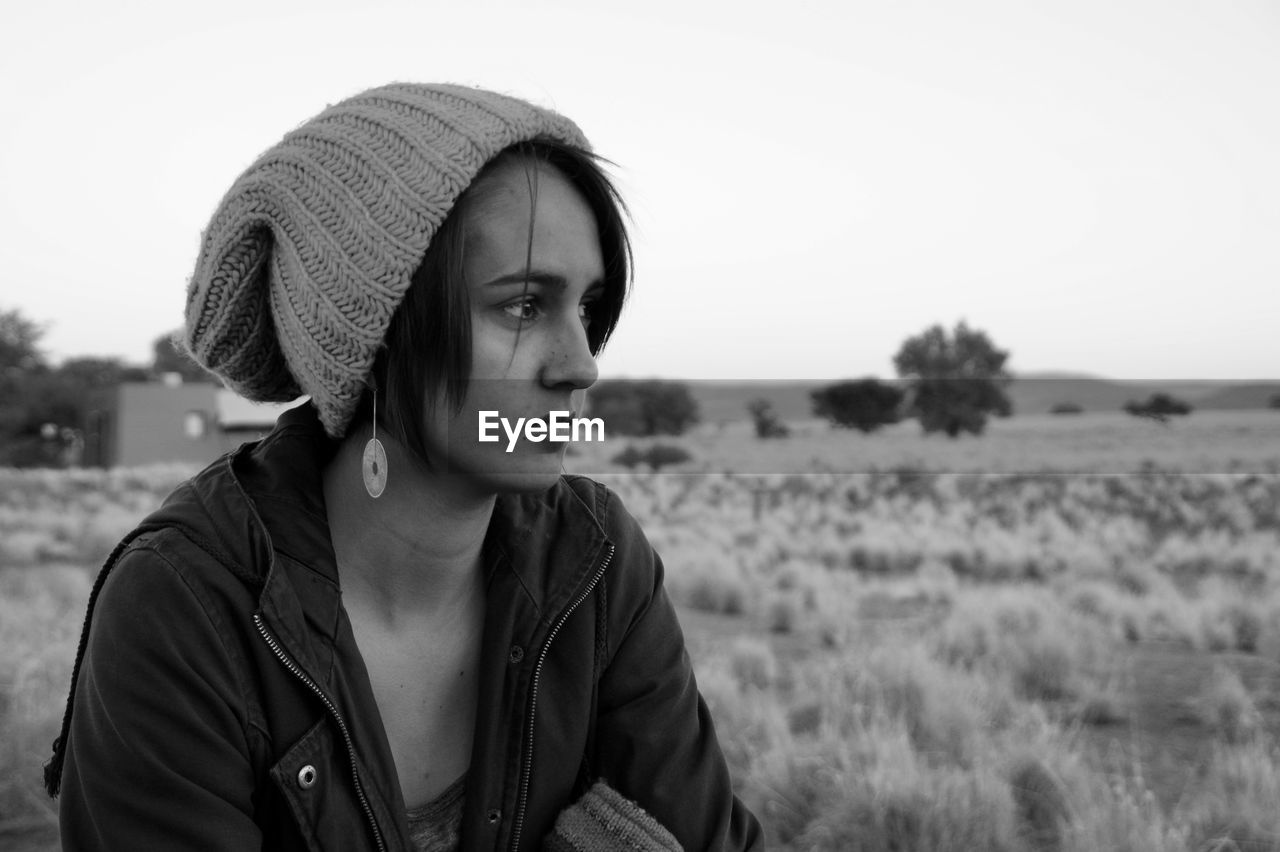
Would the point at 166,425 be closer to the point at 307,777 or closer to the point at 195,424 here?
the point at 195,424

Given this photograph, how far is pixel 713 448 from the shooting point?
433 inches

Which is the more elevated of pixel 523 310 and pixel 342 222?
pixel 342 222

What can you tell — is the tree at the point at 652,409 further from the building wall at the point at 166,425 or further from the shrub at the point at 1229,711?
the building wall at the point at 166,425

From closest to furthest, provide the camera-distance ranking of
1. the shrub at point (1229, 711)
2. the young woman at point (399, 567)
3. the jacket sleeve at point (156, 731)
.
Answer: the jacket sleeve at point (156, 731) < the young woman at point (399, 567) < the shrub at point (1229, 711)

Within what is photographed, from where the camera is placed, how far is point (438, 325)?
1.74m

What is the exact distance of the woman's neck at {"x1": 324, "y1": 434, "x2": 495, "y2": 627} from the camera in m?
1.96

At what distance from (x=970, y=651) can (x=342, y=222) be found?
5.49 m

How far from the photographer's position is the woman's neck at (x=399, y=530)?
1.96 m

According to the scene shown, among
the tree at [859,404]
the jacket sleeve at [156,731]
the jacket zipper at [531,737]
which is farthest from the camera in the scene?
the tree at [859,404]

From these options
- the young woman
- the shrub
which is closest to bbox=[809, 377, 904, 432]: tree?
the young woman

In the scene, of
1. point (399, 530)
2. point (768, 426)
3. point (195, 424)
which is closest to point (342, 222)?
point (399, 530)

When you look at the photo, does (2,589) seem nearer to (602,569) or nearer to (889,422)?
(889,422)

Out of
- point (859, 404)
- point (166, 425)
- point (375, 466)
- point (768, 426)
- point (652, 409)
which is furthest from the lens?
point (166, 425)

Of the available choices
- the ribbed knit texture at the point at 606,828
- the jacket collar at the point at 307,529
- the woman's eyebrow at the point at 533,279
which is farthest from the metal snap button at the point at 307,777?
the woman's eyebrow at the point at 533,279
